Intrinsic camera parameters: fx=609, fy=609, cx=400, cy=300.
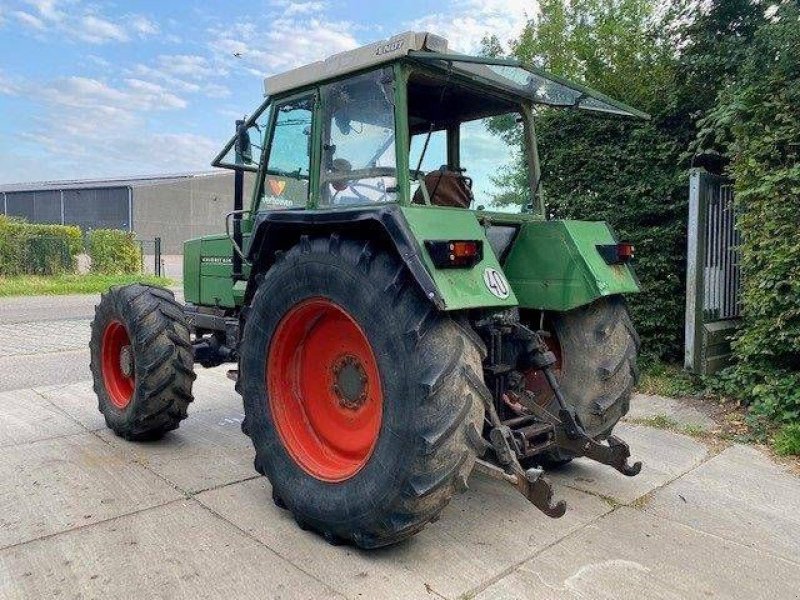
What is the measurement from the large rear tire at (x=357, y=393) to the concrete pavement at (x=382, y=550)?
23cm

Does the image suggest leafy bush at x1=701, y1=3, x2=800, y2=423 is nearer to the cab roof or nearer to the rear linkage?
the cab roof

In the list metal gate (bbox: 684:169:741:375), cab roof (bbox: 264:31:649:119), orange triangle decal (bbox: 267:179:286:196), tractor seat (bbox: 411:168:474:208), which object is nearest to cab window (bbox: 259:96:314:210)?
orange triangle decal (bbox: 267:179:286:196)

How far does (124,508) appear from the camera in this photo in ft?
9.76

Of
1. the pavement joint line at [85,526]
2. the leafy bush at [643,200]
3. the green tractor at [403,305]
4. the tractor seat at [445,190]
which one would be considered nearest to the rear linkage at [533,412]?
the green tractor at [403,305]

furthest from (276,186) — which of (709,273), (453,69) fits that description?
(709,273)

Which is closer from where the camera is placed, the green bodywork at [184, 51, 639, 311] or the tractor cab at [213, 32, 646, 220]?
the green bodywork at [184, 51, 639, 311]

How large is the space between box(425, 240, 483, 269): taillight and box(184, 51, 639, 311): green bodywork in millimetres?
26

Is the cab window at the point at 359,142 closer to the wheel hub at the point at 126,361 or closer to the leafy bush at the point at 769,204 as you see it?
the wheel hub at the point at 126,361

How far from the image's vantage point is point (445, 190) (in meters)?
3.19

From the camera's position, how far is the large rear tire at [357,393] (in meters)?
2.30

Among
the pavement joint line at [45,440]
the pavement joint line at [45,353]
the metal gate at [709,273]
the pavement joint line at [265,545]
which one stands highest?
the metal gate at [709,273]

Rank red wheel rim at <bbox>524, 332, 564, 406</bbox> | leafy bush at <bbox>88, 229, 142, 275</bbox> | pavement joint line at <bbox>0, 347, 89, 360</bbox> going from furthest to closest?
leafy bush at <bbox>88, 229, 142, 275</bbox> → pavement joint line at <bbox>0, 347, 89, 360</bbox> → red wheel rim at <bbox>524, 332, 564, 406</bbox>

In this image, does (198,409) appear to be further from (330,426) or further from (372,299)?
(372,299)

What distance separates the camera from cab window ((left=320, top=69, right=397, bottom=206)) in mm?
2838
